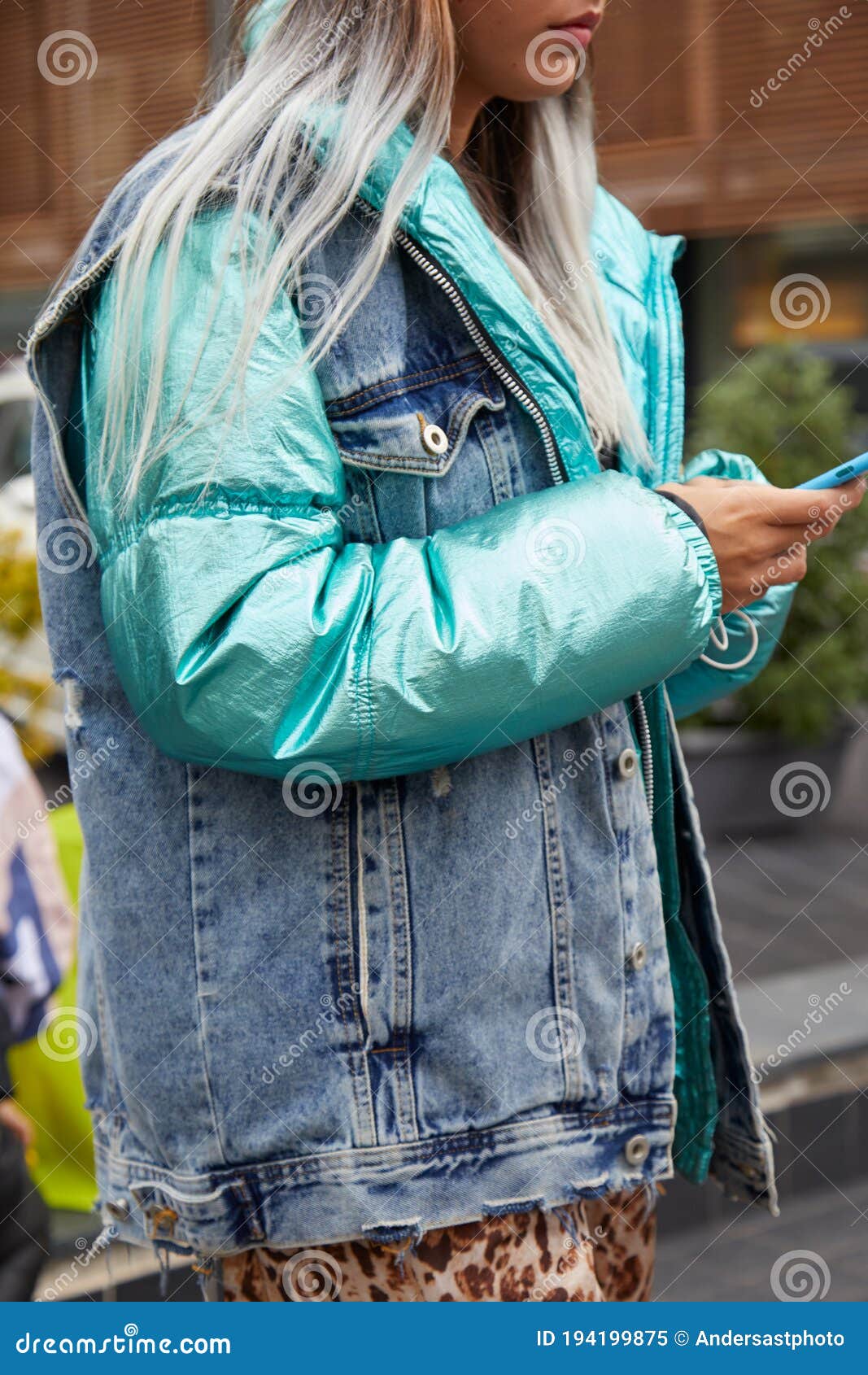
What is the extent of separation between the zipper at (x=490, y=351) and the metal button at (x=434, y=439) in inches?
3.1

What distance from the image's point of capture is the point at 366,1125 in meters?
1.33

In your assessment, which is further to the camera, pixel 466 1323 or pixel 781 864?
pixel 781 864

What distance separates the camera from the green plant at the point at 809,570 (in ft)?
19.1

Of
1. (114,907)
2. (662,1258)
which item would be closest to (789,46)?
(662,1258)

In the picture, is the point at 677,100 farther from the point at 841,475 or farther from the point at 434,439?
the point at 434,439

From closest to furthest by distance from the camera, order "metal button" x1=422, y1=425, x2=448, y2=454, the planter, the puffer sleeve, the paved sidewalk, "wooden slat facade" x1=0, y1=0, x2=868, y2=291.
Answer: the puffer sleeve → "metal button" x1=422, y1=425, x2=448, y2=454 → the paved sidewalk → "wooden slat facade" x1=0, y1=0, x2=868, y2=291 → the planter

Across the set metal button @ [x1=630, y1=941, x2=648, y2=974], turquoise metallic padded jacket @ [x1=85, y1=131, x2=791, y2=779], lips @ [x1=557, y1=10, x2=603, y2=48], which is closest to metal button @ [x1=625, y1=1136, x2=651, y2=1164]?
metal button @ [x1=630, y1=941, x2=648, y2=974]

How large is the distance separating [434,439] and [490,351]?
0.10 metres

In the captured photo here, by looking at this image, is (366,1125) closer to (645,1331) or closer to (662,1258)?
(645,1331)

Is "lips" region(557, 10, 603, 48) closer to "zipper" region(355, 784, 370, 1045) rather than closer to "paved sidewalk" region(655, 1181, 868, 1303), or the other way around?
"zipper" region(355, 784, 370, 1045)

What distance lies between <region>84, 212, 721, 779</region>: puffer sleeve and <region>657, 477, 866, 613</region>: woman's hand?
0.09 m

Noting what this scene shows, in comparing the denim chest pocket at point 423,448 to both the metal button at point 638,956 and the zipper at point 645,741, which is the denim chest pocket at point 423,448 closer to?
the zipper at point 645,741

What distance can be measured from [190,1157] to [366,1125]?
16 centimetres

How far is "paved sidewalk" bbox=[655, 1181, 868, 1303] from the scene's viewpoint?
333cm
